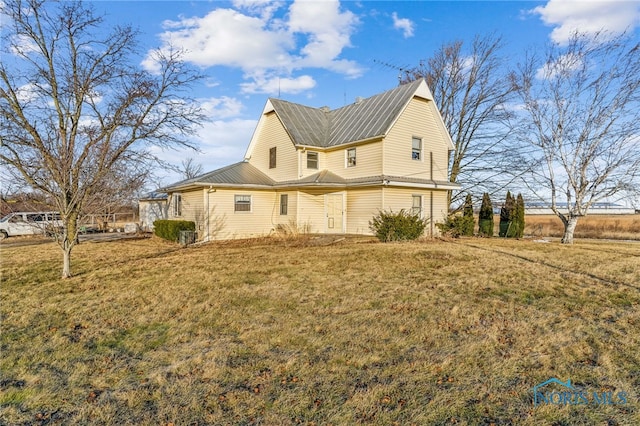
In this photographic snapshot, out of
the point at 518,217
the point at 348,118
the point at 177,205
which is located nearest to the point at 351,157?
the point at 348,118

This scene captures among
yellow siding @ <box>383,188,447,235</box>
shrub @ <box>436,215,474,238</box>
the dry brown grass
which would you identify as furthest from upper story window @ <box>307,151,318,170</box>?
the dry brown grass

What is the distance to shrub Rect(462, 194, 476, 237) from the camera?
21692mm

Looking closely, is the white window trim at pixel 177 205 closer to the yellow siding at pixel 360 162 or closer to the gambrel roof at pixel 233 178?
the gambrel roof at pixel 233 178

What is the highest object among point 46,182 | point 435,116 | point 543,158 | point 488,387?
point 435,116

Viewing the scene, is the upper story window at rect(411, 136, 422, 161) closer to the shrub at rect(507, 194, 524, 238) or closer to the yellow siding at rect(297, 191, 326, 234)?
the yellow siding at rect(297, 191, 326, 234)

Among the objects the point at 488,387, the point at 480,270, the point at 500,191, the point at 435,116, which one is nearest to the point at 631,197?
the point at 500,191

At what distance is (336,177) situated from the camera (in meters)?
18.6

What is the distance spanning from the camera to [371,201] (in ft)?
56.6

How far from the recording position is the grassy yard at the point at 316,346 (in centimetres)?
318

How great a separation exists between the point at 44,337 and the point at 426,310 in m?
5.58

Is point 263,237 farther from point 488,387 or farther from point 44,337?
point 488,387

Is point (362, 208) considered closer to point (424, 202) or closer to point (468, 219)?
point (424, 202)

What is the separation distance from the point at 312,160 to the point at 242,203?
4252 millimetres

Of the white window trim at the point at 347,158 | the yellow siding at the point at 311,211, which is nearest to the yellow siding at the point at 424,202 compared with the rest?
the white window trim at the point at 347,158
